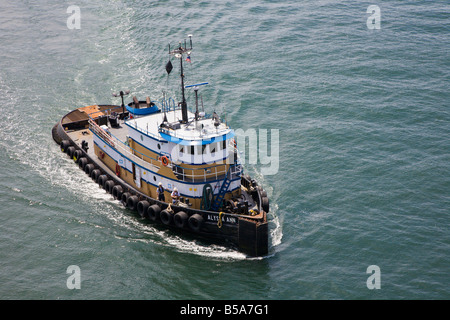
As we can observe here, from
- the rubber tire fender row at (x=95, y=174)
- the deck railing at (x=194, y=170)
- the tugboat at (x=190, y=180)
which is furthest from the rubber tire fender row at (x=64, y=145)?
the deck railing at (x=194, y=170)

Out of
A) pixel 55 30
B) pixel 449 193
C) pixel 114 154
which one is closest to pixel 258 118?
pixel 114 154

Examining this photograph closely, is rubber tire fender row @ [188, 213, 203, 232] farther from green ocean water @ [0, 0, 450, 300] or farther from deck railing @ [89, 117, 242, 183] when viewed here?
deck railing @ [89, 117, 242, 183]

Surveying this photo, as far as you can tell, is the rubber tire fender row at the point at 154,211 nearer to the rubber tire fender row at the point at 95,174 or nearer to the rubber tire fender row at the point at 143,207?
the rubber tire fender row at the point at 143,207

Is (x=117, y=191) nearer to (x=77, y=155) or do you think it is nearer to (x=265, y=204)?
(x=77, y=155)

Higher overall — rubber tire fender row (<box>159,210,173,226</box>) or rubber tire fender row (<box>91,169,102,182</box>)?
rubber tire fender row (<box>91,169,102,182</box>)

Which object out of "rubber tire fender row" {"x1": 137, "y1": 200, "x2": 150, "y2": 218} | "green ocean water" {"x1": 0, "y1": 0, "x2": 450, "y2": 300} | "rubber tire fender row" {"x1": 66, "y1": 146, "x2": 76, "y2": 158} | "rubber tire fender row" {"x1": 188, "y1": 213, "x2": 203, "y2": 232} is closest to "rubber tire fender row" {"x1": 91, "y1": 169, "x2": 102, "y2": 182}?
"green ocean water" {"x1": 0, "y1": 0, "x2": 450, "y2": 300}
